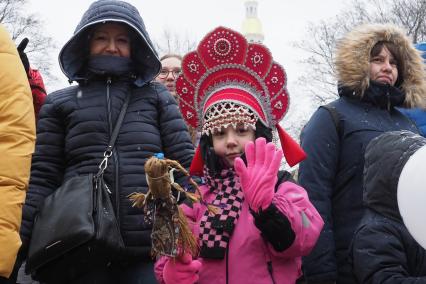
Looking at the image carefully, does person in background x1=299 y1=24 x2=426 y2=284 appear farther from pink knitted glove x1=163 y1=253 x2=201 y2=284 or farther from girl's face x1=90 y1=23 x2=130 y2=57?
girl's face x1=90 y1=23 x2=130 y2=57

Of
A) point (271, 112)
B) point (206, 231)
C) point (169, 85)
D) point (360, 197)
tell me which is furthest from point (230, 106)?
point (169, 85)

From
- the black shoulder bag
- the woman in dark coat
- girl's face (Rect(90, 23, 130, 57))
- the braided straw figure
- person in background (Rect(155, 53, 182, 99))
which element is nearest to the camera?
the braided straw figure

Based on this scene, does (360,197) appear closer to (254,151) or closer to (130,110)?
(254,151)

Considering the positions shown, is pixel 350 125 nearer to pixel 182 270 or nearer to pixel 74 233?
pixel 182 270

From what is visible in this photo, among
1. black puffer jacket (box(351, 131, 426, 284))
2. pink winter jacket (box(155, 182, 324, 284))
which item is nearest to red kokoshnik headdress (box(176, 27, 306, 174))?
pink winter jacket (box(155, 182, 324, 284))

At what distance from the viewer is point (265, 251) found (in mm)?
2525

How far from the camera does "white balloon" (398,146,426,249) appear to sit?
170cm

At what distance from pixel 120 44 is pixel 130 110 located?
463 mm

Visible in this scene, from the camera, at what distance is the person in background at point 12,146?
7.89ft

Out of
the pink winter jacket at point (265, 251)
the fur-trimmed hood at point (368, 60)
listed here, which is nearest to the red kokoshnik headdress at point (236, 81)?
the pink winter jacket at point (265, 251)

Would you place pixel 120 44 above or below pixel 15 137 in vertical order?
above

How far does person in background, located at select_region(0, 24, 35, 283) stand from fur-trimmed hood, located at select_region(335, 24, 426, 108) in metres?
1.88

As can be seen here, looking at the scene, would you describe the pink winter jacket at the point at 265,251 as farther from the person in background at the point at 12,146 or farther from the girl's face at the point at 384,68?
the girl's face at the point at 384,68

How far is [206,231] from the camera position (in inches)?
102
